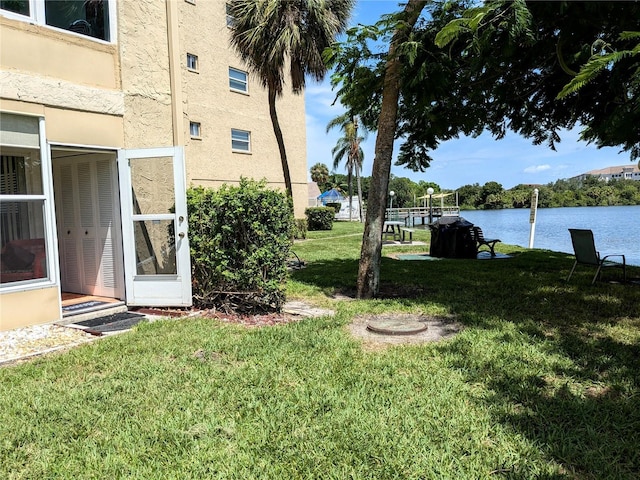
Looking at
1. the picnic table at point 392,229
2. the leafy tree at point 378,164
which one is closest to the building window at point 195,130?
the picnic table at point 392,229

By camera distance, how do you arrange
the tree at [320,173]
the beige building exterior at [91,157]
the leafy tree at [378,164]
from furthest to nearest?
the tree at [320,173], the leafy tree at [378,164], the beige building exterior at [91,157]

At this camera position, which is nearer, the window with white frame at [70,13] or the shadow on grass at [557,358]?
the shadow on grass at [557,358]

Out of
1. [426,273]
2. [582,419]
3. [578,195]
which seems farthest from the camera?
[578,195]

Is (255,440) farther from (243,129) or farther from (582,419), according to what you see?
(243,129)

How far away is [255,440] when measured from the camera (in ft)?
9.34

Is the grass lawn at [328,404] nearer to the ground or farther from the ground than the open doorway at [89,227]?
nearer to the ground

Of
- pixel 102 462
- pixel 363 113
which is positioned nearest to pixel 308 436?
pixel 102 462

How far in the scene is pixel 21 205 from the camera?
559 cm

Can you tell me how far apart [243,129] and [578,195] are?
30.3 m

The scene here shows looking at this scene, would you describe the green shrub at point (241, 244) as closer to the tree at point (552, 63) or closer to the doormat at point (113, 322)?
the doormat at point (113, 322)

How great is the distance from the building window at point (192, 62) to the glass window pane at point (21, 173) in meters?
13.2

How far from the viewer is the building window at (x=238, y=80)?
1936cm

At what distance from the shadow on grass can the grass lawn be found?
2cm

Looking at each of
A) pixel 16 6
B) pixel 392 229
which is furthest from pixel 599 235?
pixel 16 6
